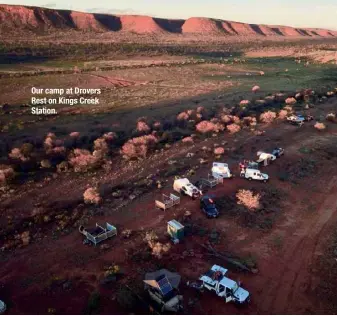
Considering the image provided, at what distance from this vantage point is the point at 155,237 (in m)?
21.9

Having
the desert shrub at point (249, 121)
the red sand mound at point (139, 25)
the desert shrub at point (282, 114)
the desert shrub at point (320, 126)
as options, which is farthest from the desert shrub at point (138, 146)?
the red sand mound at point (139, 25)

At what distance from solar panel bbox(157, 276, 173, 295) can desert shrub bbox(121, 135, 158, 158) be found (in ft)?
57.4

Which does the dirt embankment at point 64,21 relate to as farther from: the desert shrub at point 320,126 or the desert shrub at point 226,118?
the desert shrub at point 320,126

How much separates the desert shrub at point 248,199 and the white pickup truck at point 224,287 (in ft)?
24.9

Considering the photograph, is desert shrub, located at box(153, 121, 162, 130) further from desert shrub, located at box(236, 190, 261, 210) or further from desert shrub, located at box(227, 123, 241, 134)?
desert shrub, located at box(236, 190, 261, 210)

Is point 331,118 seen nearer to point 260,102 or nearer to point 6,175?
point 260,102

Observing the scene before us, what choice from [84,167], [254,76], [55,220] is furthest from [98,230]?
[254,76]

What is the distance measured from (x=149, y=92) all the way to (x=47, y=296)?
45.6 meters

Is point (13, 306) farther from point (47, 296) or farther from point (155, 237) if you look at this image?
point (155, 237)

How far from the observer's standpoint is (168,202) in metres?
25.6

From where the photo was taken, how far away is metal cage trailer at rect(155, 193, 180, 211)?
25394mm

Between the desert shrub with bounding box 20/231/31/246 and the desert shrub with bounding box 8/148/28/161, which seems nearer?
the desert shrub with bounding box 20/231/31/246

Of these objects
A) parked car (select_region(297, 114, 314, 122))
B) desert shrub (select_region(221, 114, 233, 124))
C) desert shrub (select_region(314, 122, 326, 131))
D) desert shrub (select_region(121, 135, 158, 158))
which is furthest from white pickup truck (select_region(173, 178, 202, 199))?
parked car (select_region(297, 114, 314, 122))

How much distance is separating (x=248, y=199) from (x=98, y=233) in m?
9.77
